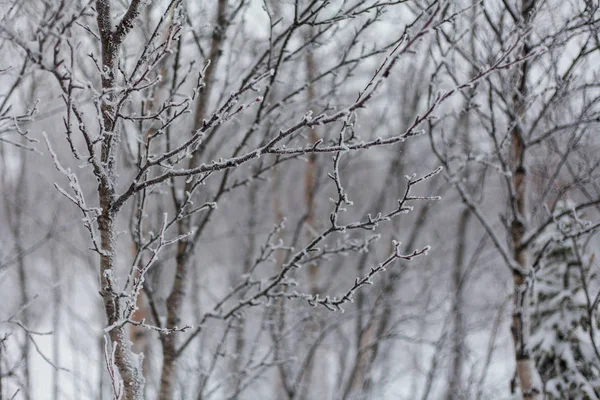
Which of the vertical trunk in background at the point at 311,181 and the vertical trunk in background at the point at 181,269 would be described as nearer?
the vertical trunk in background at the point at 181,269

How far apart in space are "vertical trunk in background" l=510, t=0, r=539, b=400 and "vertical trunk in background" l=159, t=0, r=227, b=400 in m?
1.97

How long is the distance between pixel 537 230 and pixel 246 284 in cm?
206

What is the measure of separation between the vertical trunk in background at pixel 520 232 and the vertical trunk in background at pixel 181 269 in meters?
1.97

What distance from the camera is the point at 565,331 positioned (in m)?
4.36

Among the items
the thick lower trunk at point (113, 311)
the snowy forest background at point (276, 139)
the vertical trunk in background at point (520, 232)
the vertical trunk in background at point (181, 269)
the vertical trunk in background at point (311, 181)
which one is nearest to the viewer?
the snowy forest background at point (276, 139)

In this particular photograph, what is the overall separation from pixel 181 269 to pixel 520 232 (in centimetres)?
252

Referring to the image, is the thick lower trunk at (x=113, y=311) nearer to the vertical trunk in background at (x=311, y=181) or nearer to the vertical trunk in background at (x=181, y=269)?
the vertical trunk in background at (x=181, y=269)

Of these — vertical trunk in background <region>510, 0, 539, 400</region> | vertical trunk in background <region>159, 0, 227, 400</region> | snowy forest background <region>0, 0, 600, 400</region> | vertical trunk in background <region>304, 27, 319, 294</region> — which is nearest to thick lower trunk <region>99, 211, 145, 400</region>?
snowy forest background <region>0, 0, 600, 400</region>

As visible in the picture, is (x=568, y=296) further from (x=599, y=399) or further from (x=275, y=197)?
(x=275, y=197)

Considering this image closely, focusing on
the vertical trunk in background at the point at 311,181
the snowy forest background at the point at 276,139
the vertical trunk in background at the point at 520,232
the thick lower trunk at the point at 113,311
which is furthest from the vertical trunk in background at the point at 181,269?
the vertical trunk in background at the point at 311,181

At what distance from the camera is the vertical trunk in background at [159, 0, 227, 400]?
11.1 ft

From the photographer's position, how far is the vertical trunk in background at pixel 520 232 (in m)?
3.60

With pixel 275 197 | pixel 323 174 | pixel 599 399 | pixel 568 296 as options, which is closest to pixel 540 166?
pixel 568 296

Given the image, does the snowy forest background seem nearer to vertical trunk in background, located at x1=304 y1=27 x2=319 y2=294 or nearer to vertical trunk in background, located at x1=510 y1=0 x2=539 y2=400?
vertical trunk in background, located at x1=510 y1=0 x2=539 y2=400
